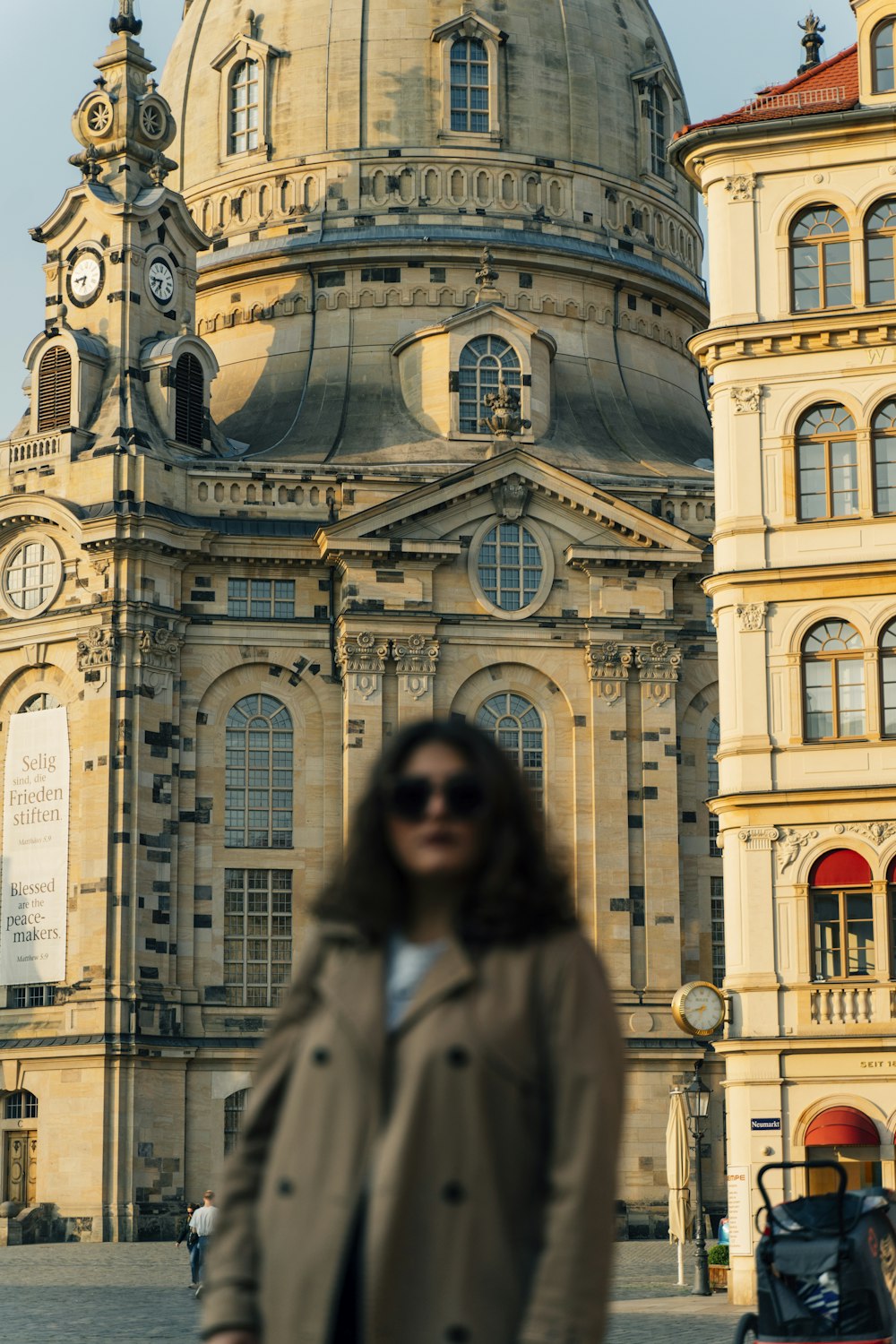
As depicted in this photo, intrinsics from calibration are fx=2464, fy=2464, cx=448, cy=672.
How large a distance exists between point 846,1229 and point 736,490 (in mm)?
24459

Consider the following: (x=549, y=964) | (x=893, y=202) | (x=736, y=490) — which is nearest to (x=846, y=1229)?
(x=549, y=964)

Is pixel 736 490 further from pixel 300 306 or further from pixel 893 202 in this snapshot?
pixel 300 306

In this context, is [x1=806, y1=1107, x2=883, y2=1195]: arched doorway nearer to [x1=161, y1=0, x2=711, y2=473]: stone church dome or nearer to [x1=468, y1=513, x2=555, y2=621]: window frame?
[x1=468, y1=513, x2=555, y2=621]: window frame

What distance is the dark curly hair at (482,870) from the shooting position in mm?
7008

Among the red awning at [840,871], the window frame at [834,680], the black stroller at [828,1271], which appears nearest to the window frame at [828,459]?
the window frame at [834,680]

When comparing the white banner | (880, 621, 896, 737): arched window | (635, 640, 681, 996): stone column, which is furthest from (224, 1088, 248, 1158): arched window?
(880, 621, 896, 737): arched window

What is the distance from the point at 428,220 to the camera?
71.7 meters

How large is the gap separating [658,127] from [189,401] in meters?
20.5

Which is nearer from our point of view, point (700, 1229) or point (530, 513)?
point (700, 1229)

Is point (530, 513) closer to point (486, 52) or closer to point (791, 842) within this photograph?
point (486, 52)

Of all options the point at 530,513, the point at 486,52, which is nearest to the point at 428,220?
the point at 486,52

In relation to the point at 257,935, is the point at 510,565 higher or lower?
higher

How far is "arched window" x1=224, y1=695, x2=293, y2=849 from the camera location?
62875mm

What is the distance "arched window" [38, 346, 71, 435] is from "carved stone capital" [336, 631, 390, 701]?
10.1 m
